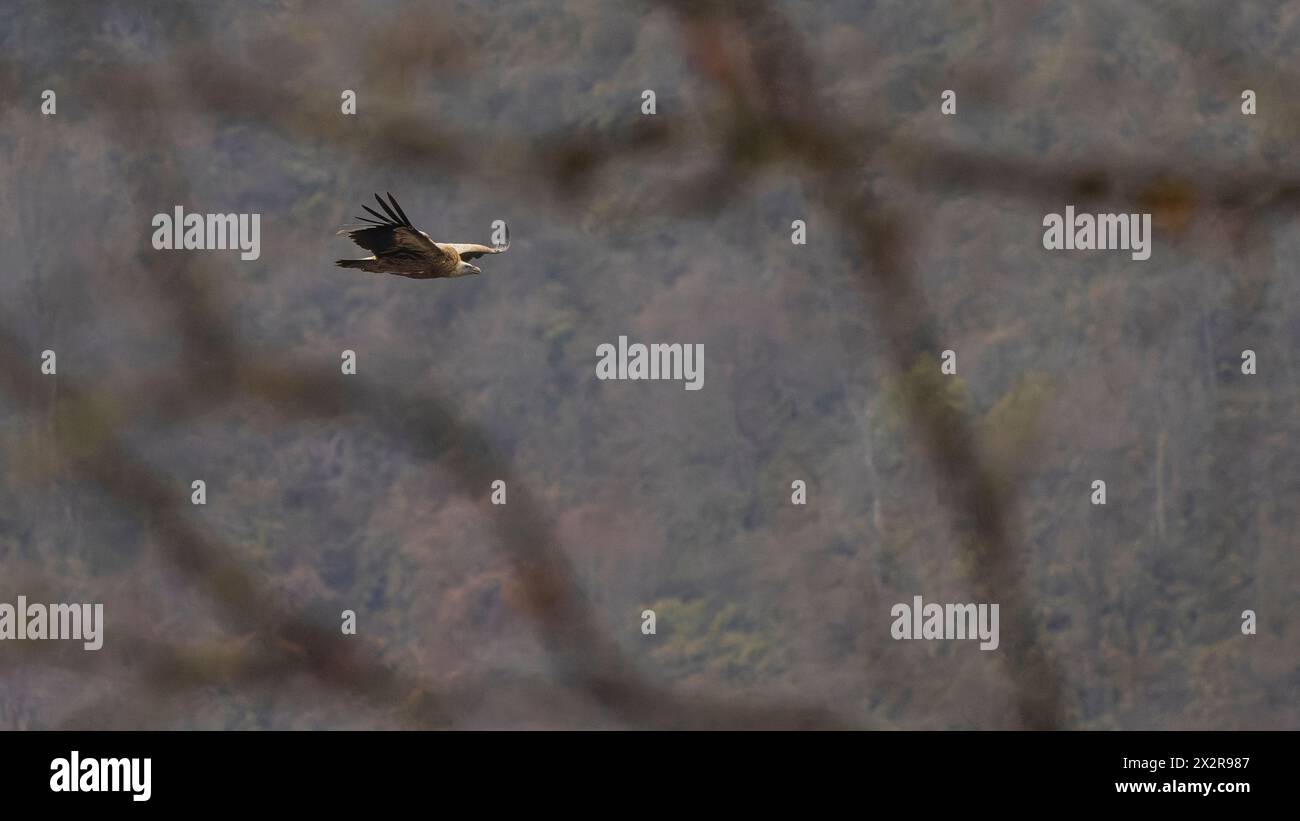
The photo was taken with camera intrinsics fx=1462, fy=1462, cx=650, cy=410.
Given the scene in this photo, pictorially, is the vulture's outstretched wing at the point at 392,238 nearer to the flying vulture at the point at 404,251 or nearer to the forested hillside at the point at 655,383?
the flying vulture at the point at 404,251

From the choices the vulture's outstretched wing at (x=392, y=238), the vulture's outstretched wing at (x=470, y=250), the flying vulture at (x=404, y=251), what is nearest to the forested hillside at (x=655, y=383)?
the vulture's outstretched wing at (x=470, y=250)

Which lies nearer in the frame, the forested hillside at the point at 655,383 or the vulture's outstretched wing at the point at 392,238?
the vulture's outstretched wing at the point at 392,238

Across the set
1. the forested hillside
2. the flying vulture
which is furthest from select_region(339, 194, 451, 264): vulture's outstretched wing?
the forested hillside

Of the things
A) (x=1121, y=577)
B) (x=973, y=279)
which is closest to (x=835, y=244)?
(x=973, y=279)

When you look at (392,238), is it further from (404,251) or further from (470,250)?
(470,250)

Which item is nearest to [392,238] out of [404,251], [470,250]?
[404,251]

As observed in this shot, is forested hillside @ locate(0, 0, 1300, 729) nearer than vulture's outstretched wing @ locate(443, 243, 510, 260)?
No

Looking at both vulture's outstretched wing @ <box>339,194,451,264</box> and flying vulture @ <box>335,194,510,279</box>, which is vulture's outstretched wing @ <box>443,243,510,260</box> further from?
vulture's outstretched wing @ <box>339,194,451,264</box>

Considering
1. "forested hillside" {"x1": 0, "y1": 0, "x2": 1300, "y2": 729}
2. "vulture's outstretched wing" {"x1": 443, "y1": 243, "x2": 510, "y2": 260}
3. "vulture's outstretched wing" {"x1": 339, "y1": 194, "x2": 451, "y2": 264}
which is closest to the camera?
"vulture's outstretched wing" {"x1": 339, "y1": 194, "x2": 451, "y2": 264}

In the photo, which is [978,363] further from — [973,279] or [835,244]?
[835,244]
